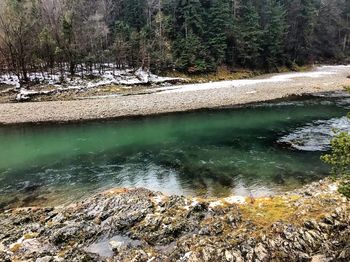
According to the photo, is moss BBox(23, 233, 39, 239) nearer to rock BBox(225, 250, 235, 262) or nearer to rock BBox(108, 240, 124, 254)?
rock BBox(108, 240, 124, 254)

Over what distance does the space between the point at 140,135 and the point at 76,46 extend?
29.1m

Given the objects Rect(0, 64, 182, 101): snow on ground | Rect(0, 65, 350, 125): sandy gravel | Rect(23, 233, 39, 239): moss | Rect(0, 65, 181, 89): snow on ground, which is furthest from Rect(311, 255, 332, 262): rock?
Rect(0, 65, 181, 89): snow on ground

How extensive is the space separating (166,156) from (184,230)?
12661 millimetres

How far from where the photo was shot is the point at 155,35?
59500 mm

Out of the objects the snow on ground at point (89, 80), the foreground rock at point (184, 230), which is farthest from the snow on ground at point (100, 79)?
the foreground rock at point (184, 230)

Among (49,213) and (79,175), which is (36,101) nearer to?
(79,175)

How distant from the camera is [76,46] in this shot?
51.4 m

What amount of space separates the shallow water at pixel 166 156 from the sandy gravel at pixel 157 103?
2587 millimetres

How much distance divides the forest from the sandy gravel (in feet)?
42.4

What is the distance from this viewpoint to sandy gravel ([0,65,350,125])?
34.4 meters

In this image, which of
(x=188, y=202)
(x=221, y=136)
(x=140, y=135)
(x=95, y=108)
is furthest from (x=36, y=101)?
(x=188, y=202)

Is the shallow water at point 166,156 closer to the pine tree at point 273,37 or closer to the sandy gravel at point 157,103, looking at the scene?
the sandy gravel at point 157,103

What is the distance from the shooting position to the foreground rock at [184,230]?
349 inches

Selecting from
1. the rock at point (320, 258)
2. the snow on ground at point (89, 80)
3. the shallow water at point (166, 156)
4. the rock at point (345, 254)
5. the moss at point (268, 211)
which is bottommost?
the shallow water at point (166, 156)
